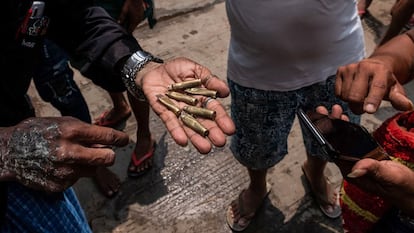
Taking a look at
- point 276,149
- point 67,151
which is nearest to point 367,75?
point 276,149

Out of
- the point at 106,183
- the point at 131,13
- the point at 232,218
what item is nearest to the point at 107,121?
the point at 106,183

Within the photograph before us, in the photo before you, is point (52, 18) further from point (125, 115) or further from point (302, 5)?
point (125, 115)

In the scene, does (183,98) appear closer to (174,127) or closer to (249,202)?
(174,127)

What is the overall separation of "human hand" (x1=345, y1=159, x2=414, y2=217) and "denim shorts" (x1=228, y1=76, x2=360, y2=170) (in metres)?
0.80

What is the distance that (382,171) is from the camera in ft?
4.67

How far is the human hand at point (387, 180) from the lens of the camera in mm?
1415

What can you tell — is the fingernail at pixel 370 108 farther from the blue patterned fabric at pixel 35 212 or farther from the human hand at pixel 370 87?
the blue patterned fabric at pixel 35 212

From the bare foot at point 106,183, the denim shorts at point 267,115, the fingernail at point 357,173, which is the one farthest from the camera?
the bare foot at point 106,183

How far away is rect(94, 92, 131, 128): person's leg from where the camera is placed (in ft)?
11.5

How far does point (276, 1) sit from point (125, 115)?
1952 mm

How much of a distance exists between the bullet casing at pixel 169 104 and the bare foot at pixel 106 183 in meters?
1.40

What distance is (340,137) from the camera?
176 cm

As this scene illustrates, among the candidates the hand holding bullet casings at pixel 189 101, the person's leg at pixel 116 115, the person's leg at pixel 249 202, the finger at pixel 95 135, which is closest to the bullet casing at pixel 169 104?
the hand holding bullet casings at pixel 189 101

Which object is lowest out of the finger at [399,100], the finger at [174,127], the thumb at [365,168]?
the finger at [174,127]
